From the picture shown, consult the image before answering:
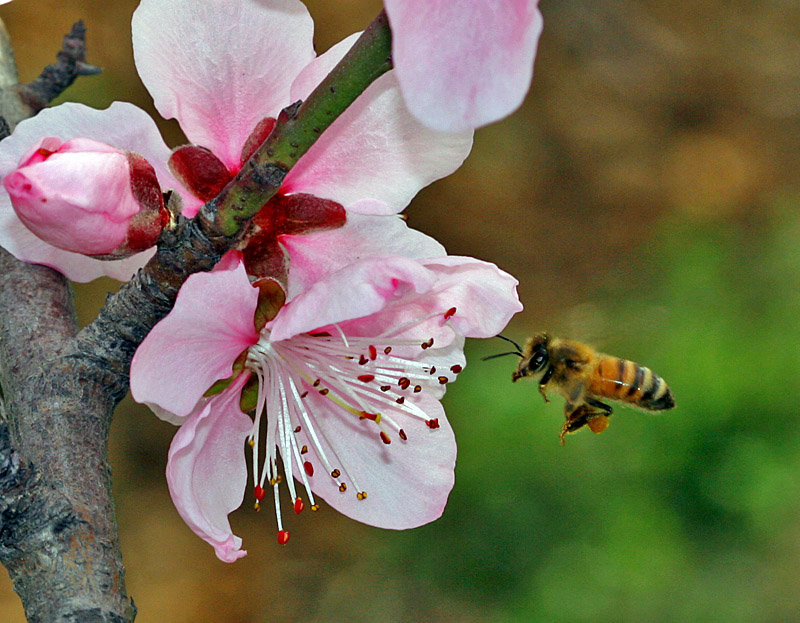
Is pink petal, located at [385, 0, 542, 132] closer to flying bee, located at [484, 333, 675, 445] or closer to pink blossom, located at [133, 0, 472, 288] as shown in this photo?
pink blossom, located at [133, 0, 472, 288]

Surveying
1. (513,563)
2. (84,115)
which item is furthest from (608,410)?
(513,563)

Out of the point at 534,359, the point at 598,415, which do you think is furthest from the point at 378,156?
the point at 598,415

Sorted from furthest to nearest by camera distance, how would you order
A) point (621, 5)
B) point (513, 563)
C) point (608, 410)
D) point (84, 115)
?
point (621, 5) → point (513, 563) → point (608, 410) → point (84, 115)

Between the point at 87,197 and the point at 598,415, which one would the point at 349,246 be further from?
the point at 598,415

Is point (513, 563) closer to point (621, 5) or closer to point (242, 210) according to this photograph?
point (242, 210)

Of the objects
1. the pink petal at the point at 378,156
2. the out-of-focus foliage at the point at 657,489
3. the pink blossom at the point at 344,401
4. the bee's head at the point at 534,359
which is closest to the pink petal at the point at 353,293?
the pink blossom at the point at 344,401

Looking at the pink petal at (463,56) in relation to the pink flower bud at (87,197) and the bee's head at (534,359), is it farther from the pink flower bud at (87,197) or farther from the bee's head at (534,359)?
the bee's head at (534,359)
